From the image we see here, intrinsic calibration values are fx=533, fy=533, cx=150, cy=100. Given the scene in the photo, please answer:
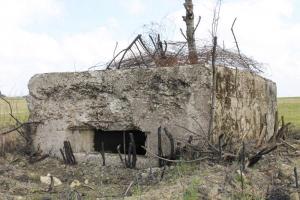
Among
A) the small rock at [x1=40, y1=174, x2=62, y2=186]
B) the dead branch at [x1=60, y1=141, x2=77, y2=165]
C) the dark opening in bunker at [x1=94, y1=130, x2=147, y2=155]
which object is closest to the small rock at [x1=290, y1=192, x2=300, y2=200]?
the small rock at [x1=40, y1=174, x2=62, y2=186]

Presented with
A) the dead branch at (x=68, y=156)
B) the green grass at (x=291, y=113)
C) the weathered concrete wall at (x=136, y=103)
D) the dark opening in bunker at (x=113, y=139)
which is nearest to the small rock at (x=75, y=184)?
the dead branch at (x=68, y=156)

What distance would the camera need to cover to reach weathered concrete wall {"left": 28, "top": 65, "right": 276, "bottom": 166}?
550cm

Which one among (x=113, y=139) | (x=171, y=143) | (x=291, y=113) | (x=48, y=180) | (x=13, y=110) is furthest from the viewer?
(x=291, y=113)

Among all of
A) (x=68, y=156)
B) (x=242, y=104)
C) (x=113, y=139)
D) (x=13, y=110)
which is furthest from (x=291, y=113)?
(x=68, y=156)

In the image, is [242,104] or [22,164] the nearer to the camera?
[22,164]

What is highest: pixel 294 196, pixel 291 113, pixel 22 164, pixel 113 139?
pixel 291 113

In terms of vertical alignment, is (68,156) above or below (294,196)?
above

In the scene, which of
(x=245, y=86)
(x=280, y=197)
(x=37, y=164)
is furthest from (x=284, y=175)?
(x=37, y=164)

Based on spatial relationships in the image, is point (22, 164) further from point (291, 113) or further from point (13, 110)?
point (291, 113)

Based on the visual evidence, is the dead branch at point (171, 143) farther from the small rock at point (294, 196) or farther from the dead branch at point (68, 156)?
the small rock at point (294, 196)

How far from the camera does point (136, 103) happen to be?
5734mm

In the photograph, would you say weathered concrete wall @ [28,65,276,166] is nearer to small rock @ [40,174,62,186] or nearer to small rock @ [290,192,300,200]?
small rock @ [40,174,62,186]

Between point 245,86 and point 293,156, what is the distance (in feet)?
3.16

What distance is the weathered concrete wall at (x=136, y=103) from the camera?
5496 millimetres
